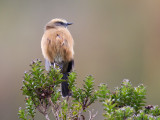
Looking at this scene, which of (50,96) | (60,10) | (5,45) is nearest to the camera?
(50,96)

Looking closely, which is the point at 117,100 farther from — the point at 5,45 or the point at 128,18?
the point at 128,18

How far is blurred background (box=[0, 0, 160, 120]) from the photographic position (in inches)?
517

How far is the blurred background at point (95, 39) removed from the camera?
13125mm

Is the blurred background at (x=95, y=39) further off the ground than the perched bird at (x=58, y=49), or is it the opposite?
the blurred background at (x=95, y=39)

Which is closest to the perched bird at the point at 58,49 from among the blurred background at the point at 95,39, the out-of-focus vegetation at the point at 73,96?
the out-of-focus vegetation at the point at 73,96

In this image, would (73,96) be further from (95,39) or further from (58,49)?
(95,39)

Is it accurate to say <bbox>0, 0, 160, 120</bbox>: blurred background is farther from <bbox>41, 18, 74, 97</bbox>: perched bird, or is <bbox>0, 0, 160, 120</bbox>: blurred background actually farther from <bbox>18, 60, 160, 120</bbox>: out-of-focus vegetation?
<bbox>18, 60, 160, 120</bbox>: out-of-focus vegetation

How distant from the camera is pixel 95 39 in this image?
15953mm

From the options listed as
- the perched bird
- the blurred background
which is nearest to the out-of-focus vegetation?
the perched bird

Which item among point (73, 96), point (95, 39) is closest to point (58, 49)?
point (73, 96)

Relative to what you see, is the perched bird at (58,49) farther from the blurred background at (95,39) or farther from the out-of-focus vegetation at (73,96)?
the blurred background at (95,39)

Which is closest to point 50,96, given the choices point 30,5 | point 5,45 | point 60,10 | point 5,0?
point 5,45

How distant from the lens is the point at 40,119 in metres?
11.0

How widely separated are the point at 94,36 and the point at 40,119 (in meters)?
5.76
